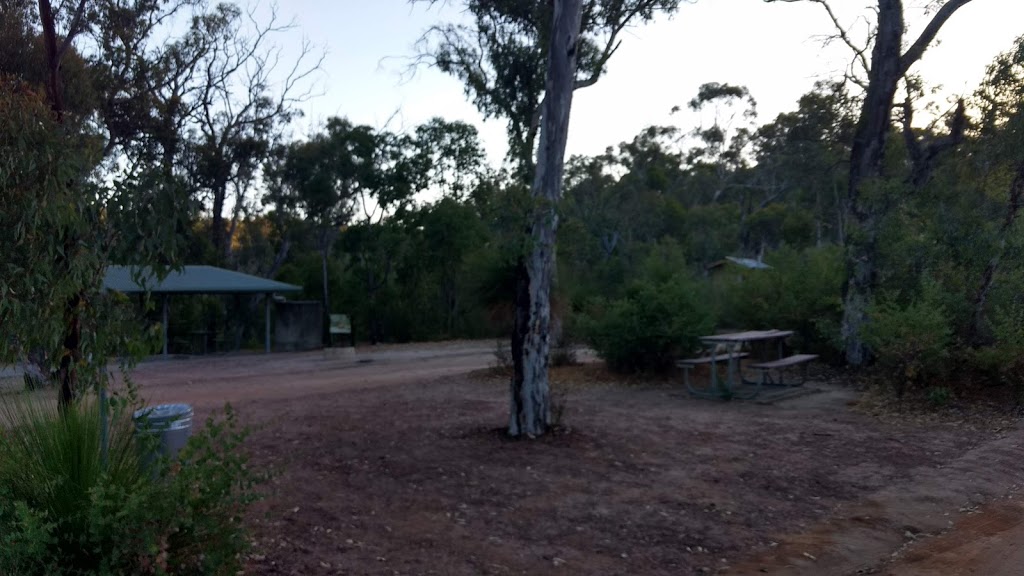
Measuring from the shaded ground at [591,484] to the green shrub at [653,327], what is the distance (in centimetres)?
202

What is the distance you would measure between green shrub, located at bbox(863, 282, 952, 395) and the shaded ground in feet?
2.92

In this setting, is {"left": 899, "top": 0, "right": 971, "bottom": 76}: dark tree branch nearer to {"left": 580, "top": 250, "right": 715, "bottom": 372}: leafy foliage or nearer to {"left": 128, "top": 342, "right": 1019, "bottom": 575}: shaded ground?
{"left": 580, "top": 250, "right": 715, "bottom": 372}: leafy foliage

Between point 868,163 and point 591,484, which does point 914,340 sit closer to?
point 868,163

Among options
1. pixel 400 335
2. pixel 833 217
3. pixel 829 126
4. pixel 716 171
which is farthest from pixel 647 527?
pixel 716 171

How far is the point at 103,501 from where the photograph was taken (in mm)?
3975

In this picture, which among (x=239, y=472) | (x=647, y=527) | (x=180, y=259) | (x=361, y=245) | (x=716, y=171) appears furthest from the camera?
(x=716, y=171)

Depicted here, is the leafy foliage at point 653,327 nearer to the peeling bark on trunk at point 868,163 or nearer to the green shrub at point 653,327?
the green shrub at point 653,327

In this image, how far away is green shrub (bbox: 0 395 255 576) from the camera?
400 cm

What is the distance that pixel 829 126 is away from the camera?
60.5ft

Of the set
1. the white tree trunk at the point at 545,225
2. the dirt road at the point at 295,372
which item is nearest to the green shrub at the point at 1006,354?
the white tree trunk at the point at 545,225

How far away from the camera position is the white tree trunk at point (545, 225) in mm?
9250

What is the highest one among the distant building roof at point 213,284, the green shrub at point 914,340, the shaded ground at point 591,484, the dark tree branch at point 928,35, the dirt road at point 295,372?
the dark tree branch at point 928,35

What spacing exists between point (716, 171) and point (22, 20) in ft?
121

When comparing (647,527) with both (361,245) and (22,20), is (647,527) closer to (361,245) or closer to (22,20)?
(22,20)
